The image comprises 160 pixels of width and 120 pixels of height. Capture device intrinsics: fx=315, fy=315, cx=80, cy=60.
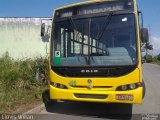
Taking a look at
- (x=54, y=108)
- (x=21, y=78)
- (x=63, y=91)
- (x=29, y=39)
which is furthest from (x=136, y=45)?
(x=29, y=39)

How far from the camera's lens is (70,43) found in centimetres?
878

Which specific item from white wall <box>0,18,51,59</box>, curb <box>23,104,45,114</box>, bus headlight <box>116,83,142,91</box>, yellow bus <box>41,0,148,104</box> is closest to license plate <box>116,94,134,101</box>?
yellow bus <box>41,0,148,104</box>

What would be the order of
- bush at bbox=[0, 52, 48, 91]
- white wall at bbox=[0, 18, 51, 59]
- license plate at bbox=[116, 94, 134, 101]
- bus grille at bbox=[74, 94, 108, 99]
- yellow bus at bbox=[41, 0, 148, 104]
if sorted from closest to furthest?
license plate at bbox=[116, 94, 134, 101] → yellow bus at bbox=[41, 0, 148, 104] → bus grille at bbox=[74, 94, 108, 99] → bush at bbox=[0, 52, 48, 91] → white wall at bbox=[0, 18, 51, 59]

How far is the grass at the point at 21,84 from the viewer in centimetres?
957

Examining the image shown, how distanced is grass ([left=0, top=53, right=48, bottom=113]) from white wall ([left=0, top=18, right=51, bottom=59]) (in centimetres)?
928

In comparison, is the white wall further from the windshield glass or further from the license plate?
the license plate

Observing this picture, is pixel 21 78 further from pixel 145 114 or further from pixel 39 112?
pixel 145 114

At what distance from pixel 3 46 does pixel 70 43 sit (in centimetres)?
1620

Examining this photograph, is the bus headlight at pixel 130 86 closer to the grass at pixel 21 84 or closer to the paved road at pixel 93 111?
the paved road at pixel 93 111

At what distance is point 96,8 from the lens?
28.3ft

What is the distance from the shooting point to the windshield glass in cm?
810

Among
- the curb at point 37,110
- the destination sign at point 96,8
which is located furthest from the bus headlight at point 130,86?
the curb at point 37,110

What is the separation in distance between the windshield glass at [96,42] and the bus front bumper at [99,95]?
0.72 metres

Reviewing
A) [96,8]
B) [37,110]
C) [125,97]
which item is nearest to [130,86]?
[125,97]
